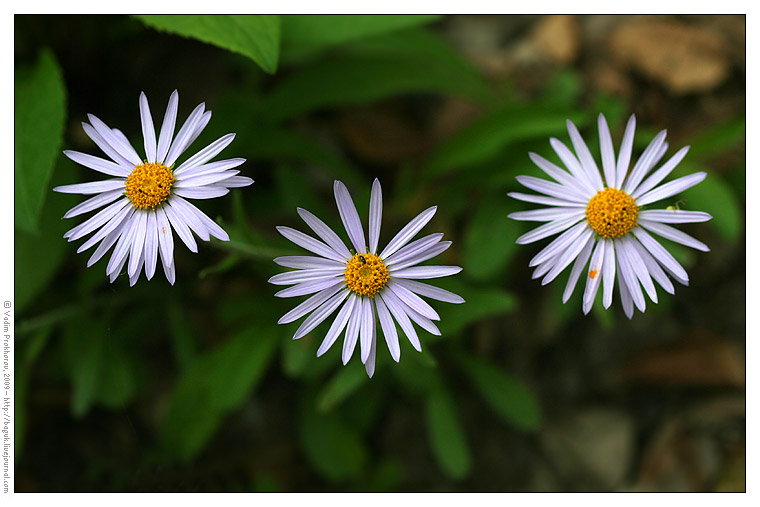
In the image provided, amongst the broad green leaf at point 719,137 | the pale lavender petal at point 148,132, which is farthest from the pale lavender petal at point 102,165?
the broad green leaf at point 719,137

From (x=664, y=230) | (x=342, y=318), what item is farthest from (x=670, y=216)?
(x=342, y=318)

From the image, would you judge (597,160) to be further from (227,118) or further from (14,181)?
(14,181)

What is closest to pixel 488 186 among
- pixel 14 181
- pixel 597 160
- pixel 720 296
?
pixel 597 160

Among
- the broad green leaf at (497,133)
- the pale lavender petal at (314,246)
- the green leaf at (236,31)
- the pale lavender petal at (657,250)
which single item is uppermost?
the broad green leaf at (497,133)

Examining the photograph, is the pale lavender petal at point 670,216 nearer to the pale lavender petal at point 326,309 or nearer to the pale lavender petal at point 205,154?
the pale lavender petal at point 326,309

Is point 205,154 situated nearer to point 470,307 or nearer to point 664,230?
point 470,307
